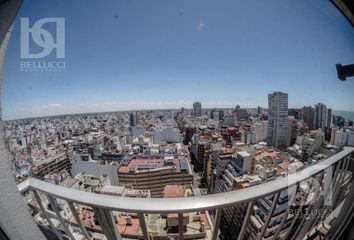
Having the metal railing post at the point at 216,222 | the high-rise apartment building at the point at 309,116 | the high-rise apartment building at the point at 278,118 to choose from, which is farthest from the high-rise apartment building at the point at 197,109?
the metal railing post at the point at 216,222

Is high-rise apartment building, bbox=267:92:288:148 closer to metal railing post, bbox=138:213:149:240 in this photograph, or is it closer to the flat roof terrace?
the flat roof terrace

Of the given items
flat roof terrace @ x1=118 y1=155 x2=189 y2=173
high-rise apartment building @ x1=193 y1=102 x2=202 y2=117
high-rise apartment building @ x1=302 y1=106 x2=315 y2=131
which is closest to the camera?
high-rise apartment building @ x1=302 y1=106 x2=315 y2=131

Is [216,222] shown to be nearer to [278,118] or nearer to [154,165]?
[154,165]

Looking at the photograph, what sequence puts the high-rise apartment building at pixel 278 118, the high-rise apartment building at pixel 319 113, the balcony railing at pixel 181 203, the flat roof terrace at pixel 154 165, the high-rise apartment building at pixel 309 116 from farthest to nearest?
1. the high-rise apartment building at pixel 278 118
2. the flat roof terrace at pixel 154 165
3. the high-rise apartment building at pixel 309 116
4. the high-rise apartment building at pixel 319 113
5. the balcony railing at pixel 181 203

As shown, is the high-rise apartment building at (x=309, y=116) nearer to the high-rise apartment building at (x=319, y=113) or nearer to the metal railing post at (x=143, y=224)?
the high-rise apartment building at (x=319, y=113)

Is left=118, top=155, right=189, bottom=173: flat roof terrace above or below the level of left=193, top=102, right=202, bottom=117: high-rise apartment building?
below

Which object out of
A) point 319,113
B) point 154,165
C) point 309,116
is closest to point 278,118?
point 309,116

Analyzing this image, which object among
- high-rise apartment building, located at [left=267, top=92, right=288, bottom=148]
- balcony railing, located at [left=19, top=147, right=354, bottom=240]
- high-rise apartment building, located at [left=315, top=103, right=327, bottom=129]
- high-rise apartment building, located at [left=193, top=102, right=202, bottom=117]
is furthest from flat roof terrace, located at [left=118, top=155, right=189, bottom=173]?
high-rise apartment building, located at [left=193, top=102, right=202, bottom=117]

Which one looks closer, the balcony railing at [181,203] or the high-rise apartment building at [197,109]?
the balcony railing at [181,203]

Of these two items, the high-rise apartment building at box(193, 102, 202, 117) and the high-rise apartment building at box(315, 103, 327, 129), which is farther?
the high-rise apartment building at box(193, 102, 202, 117)
